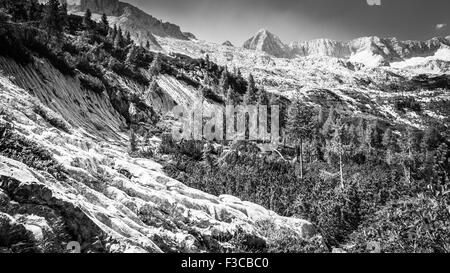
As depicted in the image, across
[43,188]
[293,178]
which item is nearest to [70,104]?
[293,178]

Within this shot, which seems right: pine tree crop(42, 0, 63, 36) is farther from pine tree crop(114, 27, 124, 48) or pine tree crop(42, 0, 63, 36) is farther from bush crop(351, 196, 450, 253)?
bush crop(351, 196, 450, 253)

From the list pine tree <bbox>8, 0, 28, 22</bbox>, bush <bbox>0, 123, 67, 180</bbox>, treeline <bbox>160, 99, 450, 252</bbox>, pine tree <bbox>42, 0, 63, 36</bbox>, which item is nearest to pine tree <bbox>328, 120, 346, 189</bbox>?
treeline <bbox>160, 99, 450, 252</bbox>

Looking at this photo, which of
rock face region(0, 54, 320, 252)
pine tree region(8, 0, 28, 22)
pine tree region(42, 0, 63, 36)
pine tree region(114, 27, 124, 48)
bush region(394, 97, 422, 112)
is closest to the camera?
rock face region(0, 54, 320, 252)

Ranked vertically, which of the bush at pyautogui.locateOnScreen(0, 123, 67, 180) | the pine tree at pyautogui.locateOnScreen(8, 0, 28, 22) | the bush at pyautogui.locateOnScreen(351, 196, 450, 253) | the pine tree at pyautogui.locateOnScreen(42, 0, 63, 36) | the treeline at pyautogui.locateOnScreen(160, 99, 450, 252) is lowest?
the treeline at pyautogui.locateOnScreen(160, 99, 450, 252)

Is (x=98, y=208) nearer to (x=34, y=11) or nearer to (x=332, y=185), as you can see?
(x=332, y=185)

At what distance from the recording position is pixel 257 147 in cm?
6856

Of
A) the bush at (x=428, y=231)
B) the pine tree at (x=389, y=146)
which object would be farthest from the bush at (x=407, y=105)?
the bush at (x=428, y=231)

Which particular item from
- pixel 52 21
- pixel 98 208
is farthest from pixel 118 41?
pixel 98 208

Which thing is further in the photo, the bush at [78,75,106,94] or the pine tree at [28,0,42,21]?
the pine tree at [28,0,42,21]

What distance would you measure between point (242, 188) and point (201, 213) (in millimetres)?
26701

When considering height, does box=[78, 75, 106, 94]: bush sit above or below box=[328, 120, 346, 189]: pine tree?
above

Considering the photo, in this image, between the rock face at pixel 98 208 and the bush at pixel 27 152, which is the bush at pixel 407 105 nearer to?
the rock face at pixel 98 208

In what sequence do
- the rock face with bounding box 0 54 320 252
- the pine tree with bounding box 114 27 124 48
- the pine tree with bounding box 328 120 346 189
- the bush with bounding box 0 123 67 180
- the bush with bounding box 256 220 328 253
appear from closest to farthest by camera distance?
the rock face with bounding box 0 54 320 252 < the bush with bounding box 0 123 67 180 < the bush with bounding box 256 220 328 253 < the pine tree with bounding box 328 120 346 189 < the pine tree with bounding box 114 27 124 48
